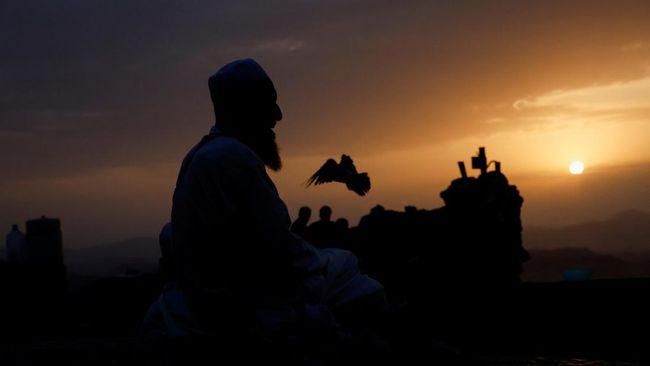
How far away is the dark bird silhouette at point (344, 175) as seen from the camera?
4.88 m

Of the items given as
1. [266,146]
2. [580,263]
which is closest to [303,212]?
[266,146]

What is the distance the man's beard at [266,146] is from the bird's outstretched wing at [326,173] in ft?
1.62

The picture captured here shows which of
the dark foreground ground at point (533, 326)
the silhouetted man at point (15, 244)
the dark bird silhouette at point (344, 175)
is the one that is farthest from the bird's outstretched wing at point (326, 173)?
the silhouetted man at point (15, 244)

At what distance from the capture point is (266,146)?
4.46 meters

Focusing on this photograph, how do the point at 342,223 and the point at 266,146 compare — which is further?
the point at 342,223

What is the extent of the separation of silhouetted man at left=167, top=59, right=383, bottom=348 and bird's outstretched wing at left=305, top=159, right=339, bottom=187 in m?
1.00

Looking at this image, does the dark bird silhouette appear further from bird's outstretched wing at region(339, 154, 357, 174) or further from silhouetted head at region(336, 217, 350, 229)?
silhouetted head at region(336, 217, 350, 229)

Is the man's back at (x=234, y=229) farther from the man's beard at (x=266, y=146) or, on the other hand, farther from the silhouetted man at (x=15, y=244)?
the silhouetted man at (x=15, y=244)

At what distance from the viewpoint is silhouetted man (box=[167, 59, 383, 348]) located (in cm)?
396

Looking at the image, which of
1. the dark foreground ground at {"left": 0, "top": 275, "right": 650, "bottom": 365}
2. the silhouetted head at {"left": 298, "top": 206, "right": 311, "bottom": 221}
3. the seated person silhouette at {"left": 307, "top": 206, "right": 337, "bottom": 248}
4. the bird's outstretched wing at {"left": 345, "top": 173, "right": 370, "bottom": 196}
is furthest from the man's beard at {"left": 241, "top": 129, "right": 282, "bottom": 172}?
the silhouetted head at {"left": 298, "top": 206, "right": 311, "bottom": 221}

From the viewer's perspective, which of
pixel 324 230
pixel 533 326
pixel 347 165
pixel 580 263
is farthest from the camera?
pixel 580 263

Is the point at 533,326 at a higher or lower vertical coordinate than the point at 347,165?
lower

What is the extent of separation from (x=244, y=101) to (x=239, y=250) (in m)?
0.85

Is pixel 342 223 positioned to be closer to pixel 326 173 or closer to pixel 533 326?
pixel 533 326
